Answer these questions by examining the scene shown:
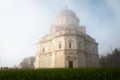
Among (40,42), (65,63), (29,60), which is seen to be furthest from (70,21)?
(29,60)

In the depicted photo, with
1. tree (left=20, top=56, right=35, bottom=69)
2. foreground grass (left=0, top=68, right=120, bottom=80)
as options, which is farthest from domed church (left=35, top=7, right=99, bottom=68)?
foreground grass (left=0, top=68, right=120, bottom=80)

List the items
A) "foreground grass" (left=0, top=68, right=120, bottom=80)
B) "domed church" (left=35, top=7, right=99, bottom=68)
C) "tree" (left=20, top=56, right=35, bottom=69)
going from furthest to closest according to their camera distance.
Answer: "tree" (left=20, top=56, right=35, bottom=69) → "domed church" (left=35, top=7, right=99, bottom=68) → "foreground grass" (left=0, top=68, right=120, bottom=80)

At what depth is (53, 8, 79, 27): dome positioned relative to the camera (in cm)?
5209

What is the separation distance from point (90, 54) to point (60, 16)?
11.7 metres

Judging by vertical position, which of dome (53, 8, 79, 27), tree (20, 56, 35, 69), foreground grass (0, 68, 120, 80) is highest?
dome (53, 8, 79, 27)

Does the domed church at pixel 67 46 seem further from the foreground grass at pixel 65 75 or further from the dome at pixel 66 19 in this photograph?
the foreground grass at pixel 65 75

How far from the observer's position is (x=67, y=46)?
45.2 metres

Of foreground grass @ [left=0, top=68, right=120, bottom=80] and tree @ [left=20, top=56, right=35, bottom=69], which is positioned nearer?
foreground grass @ [left=0, top=68, right=120, bottom=80]

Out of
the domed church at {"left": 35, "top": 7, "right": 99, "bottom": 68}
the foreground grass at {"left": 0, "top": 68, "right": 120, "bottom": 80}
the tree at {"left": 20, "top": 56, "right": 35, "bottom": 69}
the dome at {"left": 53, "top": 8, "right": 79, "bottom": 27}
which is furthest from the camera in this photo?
the tree at {"left": 20, "top": 56, "right": 35, "bottom": 69}

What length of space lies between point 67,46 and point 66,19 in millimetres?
9411

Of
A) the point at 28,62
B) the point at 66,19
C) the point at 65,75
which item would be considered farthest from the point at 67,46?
the point at 28,62

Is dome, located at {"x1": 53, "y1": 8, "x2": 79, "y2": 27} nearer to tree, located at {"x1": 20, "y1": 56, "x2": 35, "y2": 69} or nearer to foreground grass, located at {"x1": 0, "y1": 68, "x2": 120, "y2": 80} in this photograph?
tree, located at {"x1": 20, "y1": 56, "x2": 35, "y2": 69}

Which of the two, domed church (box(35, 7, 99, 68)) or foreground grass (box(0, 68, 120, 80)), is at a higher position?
domed church (box(35, 7, 99, 68))

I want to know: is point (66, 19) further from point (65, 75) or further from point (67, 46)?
point (65, 75)
